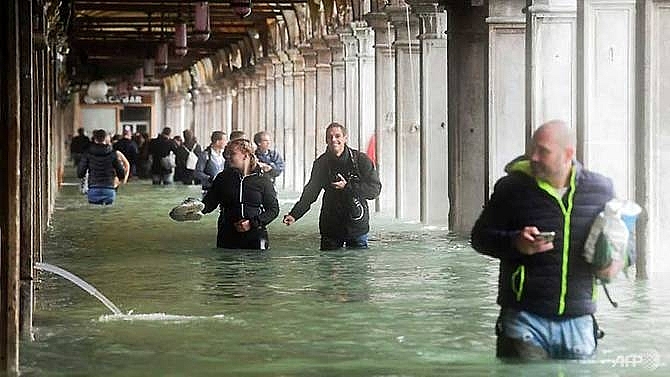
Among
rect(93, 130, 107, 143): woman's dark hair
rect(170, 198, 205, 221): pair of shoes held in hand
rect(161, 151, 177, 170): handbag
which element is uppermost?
rect(93, 130, 107, 143): woman's dark hair

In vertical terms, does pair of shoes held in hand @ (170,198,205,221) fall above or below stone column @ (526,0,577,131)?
below

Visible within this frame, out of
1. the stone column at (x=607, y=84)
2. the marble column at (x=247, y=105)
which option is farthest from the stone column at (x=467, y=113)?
the marble column at (x=247, y=105)

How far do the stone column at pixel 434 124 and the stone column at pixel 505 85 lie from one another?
12.3 feet

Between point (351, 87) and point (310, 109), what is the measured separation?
7651 millimetres

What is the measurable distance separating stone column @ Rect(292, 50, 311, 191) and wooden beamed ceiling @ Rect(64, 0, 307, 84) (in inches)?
58.9

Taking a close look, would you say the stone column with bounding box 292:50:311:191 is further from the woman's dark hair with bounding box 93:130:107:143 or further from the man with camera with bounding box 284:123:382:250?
the man with camera with bounding box 284:123:382:250

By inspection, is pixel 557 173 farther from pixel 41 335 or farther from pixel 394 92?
pixel 394 92

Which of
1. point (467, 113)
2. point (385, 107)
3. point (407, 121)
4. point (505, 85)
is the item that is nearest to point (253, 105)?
point (385, 107)

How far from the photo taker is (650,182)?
16.2m

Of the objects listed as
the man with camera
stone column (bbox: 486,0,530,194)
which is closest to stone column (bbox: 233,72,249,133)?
stone column (bbox: 486,0,530,194)

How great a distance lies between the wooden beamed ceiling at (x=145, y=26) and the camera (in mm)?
41156

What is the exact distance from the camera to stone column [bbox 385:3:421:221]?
27188 millimetres

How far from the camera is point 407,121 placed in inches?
1088

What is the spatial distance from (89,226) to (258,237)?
646 centimetres
